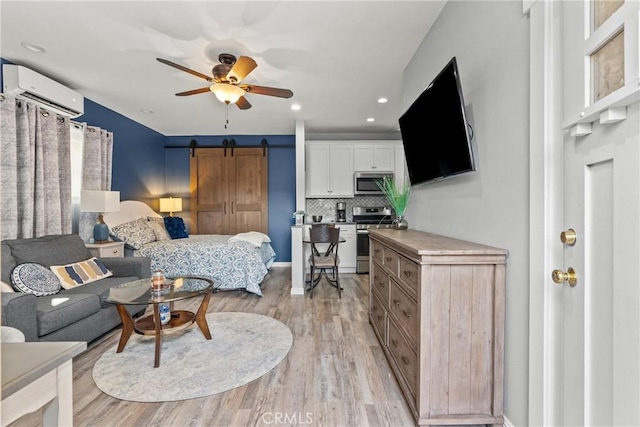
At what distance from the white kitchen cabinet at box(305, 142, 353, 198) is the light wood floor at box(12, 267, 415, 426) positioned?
10.3ft

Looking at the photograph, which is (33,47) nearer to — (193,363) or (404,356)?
(193,363)

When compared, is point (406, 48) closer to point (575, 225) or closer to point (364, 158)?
point (575, 225)

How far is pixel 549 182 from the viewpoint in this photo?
49.2 inches

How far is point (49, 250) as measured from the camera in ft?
9.10

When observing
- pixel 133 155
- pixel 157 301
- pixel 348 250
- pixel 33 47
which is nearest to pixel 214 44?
pixel 33 47

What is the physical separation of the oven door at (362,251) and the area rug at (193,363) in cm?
255

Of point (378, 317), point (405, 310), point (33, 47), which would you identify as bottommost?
point (378, 317)

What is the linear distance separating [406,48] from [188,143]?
4854 mm

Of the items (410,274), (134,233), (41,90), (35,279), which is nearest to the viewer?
(410,274)

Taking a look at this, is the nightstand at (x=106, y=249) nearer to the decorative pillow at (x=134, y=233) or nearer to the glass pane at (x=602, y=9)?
the decorative pillow at (x=134, y=233)

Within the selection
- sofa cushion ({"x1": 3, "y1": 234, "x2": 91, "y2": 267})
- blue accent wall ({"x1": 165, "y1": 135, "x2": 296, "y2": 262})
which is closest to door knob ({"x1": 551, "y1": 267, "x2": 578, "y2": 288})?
sofa cushion ({"x1": 3, "y1": 234, "x2": 91, "y2": 267})

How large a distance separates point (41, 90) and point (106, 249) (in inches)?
70.0

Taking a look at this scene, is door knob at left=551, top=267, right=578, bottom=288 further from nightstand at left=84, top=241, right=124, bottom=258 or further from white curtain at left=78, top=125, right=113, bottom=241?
white curtain at left=78, top=125, right=113, bottom=241

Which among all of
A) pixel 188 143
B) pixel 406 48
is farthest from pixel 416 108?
pixel 188 143
